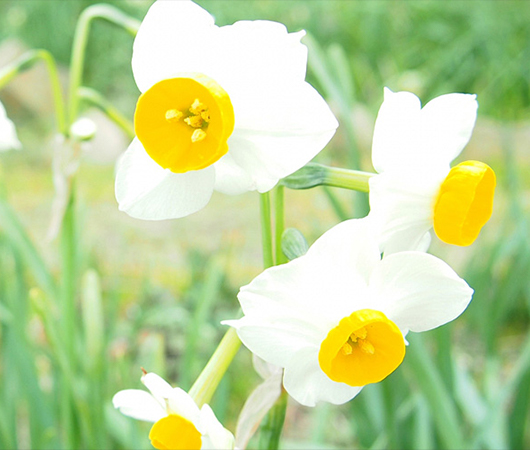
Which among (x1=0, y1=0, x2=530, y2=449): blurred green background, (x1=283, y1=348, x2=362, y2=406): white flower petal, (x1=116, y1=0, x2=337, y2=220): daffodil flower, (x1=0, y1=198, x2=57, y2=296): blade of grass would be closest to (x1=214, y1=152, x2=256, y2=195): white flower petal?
(x1=116, y1=0, x2=337, y2=220): daffodil flower

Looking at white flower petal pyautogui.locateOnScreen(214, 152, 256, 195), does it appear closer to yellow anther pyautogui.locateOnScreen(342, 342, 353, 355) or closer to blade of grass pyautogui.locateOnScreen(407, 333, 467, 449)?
yellow anther pyautogui.locateOnScreen(342, 342, 353, 355)

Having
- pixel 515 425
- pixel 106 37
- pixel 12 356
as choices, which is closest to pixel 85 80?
pixel 106 37

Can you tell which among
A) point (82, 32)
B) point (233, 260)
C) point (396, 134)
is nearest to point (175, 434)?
point (396, 134)

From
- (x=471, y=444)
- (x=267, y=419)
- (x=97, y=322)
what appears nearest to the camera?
(x=267, y=419)

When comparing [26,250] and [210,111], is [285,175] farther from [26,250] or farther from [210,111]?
[26,250]

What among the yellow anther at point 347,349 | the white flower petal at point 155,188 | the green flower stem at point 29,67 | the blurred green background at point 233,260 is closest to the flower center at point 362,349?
the yellow anther at point 347,349

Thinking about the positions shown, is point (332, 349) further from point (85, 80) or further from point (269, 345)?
point (85, 80)

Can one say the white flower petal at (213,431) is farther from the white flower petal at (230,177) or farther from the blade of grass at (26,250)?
the blade of grass at (26,250)
